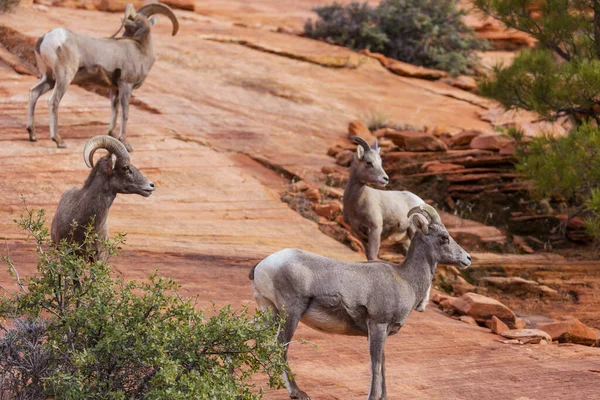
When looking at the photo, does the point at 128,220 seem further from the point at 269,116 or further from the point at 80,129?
the point at 269,116

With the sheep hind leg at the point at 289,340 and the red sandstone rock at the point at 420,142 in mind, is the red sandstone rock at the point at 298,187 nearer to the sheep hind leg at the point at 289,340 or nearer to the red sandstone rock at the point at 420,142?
the red sandstone rock at the point at 420,142

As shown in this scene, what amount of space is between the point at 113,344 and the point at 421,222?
298 cm

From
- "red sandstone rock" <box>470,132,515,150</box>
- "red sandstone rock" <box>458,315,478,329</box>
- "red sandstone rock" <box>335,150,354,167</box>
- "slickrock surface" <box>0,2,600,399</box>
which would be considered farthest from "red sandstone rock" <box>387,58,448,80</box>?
"red sandstone rock" <box>458,315,478,329</box>

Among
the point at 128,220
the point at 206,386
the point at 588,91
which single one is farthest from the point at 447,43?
the point at 206,386

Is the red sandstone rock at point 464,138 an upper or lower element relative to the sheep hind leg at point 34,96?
lower

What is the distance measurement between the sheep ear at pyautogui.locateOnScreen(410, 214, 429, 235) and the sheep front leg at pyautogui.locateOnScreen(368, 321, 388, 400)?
101 cm

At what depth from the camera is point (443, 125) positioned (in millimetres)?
21438

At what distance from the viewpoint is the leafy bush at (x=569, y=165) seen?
1486cm

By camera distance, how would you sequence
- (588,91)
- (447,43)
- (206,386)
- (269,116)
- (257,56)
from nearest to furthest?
(206,386) → (588,91) → (269,116) → (257,56) → (447,43)

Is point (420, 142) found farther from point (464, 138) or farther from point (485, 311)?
point (485, 311)

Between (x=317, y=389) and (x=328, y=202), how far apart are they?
7.57 metres

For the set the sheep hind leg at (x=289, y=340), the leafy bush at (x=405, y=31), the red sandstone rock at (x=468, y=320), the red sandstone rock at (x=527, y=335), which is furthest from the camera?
the leafy bush at (x=405, y=31)

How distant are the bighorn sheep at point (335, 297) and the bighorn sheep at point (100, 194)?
6.05 feet

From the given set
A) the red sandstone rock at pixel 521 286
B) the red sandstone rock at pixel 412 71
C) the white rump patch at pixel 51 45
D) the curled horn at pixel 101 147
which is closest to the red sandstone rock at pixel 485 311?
the red sandstone rock at pixel 521 286
